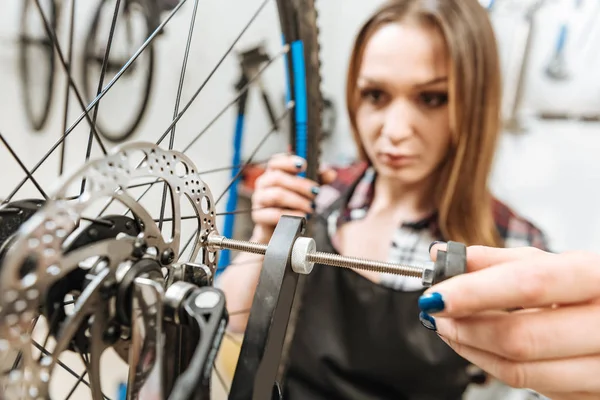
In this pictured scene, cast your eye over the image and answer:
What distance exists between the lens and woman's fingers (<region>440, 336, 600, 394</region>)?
24 cm

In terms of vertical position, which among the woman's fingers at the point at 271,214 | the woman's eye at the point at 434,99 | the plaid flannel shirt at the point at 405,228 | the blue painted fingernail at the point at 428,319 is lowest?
the plaid flannel shirt at the point at 405,228

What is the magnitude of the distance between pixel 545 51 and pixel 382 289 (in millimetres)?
782

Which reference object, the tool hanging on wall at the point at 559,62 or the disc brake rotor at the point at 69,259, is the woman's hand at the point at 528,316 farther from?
the tool hanging on wall at the point at 559,62

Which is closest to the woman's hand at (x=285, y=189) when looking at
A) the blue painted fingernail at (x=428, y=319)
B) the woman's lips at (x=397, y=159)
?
the woman's lips at (x=397, y=159)

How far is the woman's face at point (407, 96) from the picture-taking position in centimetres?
60

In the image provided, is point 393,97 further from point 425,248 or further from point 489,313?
point 489,313

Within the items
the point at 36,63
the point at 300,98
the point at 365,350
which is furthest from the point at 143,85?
the point at 365,350

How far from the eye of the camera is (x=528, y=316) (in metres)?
0.23

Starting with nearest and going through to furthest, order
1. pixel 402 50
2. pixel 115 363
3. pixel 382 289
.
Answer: pixel 402 50 < pixel 382 289 < pixel 115 363

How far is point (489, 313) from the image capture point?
0.23 m

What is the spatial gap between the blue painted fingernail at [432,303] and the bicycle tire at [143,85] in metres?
0.78

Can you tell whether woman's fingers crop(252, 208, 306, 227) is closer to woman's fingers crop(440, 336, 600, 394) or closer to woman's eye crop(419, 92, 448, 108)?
woman's eye crop(419, 92, 448, 108)

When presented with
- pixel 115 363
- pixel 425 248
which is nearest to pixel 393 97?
pixel 425 248

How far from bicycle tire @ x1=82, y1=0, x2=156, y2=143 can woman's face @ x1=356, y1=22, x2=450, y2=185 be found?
49 cm
